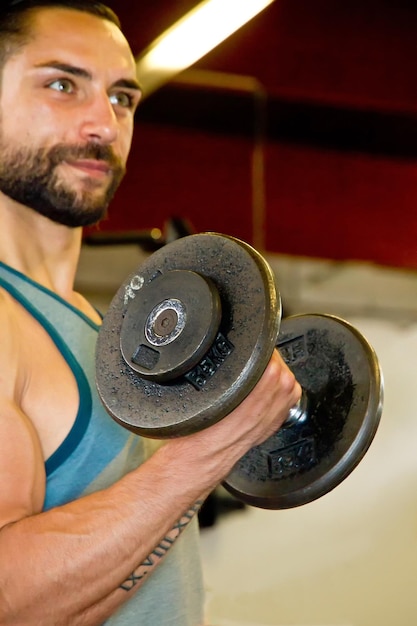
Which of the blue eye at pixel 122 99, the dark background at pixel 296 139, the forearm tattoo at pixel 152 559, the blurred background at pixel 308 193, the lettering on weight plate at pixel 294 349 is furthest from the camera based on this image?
the dark background at pixel 296 139

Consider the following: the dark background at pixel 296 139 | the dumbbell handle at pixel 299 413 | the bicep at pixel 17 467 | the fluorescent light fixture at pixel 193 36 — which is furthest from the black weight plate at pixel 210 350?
the dark background at pixel 296 139

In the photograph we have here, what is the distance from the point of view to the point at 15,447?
998 mm

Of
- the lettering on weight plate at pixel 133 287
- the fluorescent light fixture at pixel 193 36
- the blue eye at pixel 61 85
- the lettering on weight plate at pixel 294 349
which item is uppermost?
the fluorescent light fixture at pixel 193 36

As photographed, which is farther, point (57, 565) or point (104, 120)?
point (104, 120)

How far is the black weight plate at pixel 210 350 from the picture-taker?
0.92m

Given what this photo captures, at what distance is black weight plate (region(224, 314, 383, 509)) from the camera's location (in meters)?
1.14

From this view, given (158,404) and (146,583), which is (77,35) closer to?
(158,404)

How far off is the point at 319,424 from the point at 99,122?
→ 56 cm

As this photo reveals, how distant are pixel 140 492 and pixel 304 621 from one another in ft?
6.10

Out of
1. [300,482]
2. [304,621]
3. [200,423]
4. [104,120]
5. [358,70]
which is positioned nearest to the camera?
[200,423]

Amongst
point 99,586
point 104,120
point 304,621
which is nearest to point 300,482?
point 99,586

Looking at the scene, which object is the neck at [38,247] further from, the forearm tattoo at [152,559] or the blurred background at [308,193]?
the blurred background at [308,193]

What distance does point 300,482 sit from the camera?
3.82 ft

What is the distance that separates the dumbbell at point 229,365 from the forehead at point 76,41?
455 millimetres
